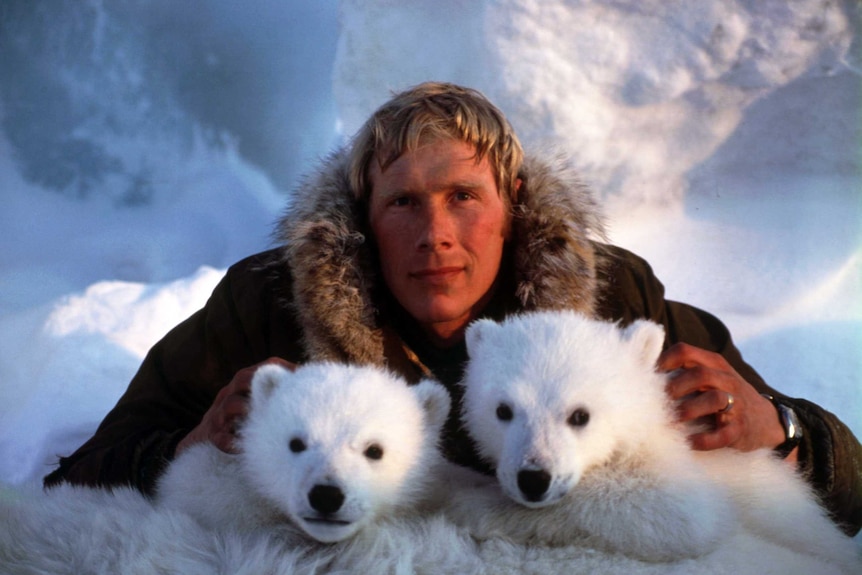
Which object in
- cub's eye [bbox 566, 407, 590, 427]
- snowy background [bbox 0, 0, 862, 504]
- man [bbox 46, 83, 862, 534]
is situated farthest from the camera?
snowy background [bbox 0, 0, 862, 504]

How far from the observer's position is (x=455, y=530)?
1361mm

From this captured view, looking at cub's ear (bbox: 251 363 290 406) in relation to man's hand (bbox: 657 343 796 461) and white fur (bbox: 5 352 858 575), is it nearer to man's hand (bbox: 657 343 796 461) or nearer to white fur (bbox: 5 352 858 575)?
white fur (bbox: 5 352 858 575)

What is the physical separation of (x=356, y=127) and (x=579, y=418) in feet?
5.21

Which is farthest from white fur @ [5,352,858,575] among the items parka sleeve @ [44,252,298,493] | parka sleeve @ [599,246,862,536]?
parka sleeve @ [44,252,298,493]

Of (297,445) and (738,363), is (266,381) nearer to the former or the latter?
(297,445)

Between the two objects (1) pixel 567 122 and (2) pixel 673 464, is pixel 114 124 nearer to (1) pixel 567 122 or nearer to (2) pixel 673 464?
(1) pixel 567 122

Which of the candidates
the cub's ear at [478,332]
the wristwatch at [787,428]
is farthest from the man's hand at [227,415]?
the wristwatch at [787,428]

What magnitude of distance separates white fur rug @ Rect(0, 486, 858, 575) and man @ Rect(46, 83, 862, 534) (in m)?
0.51

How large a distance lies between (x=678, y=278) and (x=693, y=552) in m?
1.77

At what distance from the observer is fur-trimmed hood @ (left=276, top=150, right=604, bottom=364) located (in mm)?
2203

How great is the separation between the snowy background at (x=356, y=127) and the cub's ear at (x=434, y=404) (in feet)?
3.73

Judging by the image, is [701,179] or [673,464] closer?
[673,464]

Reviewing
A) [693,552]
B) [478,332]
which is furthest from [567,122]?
[693,552]

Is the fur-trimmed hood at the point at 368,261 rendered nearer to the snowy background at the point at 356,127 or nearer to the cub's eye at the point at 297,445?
the snowy background at the point at 356,127
